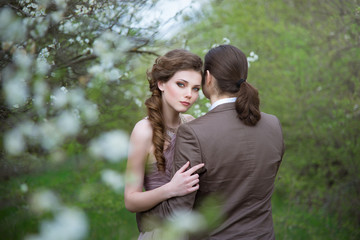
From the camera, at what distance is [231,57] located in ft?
6.51

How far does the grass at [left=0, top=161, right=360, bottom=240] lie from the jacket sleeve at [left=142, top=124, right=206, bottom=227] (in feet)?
5.49

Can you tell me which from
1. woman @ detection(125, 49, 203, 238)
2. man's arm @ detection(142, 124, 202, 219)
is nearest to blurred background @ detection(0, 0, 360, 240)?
woman @ detection(125, 49, 203, 238)

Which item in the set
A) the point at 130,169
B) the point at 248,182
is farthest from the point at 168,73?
the point at 248,182

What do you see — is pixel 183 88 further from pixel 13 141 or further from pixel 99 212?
pixel 99 212

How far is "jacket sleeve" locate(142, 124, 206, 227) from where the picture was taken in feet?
6.02

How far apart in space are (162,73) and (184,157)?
2.01 feet

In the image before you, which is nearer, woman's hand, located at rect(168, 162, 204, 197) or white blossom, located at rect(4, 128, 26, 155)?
woman's hand, located at rect(168, 162, 204, 197)

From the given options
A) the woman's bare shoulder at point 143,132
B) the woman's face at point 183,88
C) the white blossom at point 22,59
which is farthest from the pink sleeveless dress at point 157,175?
the white blossom at point 22,59

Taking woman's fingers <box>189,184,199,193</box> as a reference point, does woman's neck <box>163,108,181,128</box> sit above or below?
below

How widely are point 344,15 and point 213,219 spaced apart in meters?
3.89

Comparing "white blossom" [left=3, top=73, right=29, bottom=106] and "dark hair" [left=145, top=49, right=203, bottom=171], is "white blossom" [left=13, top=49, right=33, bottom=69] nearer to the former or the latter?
"white blossom" [left=3, top=73, right=29, bottom=106]

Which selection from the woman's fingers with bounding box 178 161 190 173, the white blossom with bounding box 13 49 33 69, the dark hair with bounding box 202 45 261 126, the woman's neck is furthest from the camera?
the woman's neck

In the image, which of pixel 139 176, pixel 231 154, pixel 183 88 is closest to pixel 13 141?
pixel 139 176

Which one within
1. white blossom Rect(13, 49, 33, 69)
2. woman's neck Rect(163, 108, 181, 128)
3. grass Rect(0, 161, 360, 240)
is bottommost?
grass Rect(0, 161, 360, 240)
